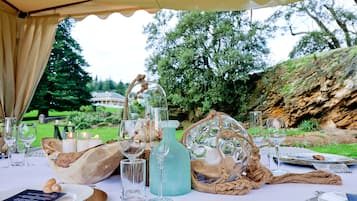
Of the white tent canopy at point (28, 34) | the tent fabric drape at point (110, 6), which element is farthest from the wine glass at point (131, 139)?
the white tent canopy at point (28, 34)

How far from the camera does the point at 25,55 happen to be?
2.59 metres

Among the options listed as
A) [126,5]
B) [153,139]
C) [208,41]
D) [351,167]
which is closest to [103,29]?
[208,41]

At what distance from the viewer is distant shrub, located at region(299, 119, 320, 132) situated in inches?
166

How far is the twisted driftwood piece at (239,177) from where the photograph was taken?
0.81 meters

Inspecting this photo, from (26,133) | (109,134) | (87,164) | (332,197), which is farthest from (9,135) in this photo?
(109,134)

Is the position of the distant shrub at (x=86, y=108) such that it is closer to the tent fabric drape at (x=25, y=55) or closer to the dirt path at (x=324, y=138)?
the tent fabric drape at (x=25, y=55)

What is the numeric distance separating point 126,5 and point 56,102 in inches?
105

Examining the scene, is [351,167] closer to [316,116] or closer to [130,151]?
[130,151]

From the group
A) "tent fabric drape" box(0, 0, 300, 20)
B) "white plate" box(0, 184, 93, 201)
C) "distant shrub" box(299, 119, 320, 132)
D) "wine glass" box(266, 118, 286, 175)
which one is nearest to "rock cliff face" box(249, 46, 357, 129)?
"distant shrub" box(299, 119, 320, 132)

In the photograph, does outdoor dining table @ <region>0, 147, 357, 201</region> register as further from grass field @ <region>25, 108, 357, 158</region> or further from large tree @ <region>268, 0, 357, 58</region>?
large tree @ <region>268, 0, 357, 58</region>

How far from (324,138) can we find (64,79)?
382cm

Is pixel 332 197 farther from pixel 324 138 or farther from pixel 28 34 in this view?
pixel 324 138

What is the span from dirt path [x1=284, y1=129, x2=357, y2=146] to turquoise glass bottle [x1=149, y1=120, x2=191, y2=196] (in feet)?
11.3

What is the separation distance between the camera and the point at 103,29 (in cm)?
439
